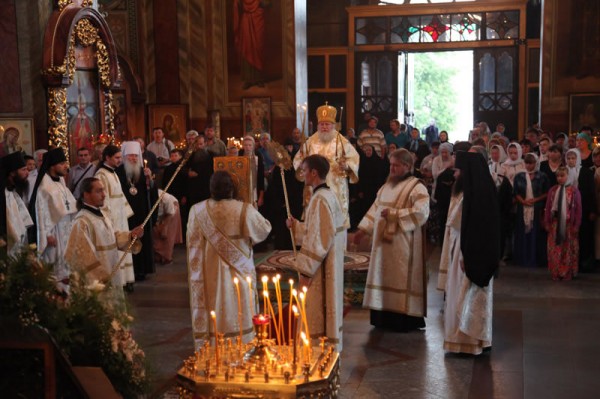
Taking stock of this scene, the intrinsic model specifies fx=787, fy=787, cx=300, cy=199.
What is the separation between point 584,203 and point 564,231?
2.05 ft

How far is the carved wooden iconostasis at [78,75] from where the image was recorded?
407 inches

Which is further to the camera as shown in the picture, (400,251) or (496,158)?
(496,158)

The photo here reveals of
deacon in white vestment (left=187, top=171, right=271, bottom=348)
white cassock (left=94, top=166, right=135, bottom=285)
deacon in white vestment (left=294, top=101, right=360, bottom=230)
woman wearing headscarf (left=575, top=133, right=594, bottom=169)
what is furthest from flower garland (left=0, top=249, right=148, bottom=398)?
woman wearing headscarf (left=575, top=133, right=594, bottom=169)

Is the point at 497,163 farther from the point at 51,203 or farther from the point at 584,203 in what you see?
the point at 51,203

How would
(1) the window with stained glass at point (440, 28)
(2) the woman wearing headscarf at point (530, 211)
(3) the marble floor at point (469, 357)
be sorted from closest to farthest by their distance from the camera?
(3) the marble floor at point (469, 357) < (2) the woman wearing headscarf at point (530, 211) < (1) the window with stained glass at point (440, 28)

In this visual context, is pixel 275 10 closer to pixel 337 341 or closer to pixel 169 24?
pixel 169 24

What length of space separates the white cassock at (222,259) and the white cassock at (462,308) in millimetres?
1537

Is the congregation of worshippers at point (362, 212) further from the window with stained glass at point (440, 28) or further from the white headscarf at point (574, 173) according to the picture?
the window with stained glass at point (440, 28)

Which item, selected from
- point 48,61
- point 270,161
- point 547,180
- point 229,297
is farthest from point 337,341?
point 270,161

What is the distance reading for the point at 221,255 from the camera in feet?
18.9

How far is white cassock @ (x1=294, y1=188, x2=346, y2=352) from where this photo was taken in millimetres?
5586

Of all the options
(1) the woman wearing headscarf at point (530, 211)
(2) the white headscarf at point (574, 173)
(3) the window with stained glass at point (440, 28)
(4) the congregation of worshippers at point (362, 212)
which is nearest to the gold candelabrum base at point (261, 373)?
(4) the congregation of worshippers at point (362, 212)

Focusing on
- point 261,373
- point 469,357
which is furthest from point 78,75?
point 261,373

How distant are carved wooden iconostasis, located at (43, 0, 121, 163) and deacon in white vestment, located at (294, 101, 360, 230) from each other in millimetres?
3312
